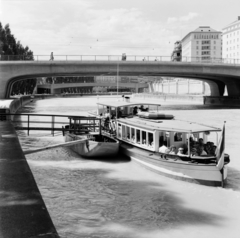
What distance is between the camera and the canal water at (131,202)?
34.5 feet

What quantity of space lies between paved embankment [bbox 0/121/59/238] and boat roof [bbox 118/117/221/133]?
7864mm

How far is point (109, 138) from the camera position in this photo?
2159 cm

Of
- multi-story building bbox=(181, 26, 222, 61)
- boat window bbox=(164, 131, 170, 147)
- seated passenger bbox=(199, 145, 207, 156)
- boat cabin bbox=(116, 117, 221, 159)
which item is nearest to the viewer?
seated passenger bbox=(199, 145, 207, 156)

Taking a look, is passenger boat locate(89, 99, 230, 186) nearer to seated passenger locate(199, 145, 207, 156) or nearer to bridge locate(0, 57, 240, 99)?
seated passenger locate(199, 145, 207, 156)

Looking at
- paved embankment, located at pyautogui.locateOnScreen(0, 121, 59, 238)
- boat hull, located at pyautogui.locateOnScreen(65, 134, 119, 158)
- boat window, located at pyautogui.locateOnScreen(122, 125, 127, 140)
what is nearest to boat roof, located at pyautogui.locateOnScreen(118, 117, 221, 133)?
boat window, located at pyautogui.locateOnScreen(122, 125, 127, 140)

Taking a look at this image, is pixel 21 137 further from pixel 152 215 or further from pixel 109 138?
pixel 152 215

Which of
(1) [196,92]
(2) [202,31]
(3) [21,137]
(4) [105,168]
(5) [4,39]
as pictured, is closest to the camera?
(4) [105,168]

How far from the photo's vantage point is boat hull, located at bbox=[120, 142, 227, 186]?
1452cm

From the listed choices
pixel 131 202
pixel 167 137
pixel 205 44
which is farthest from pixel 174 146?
pixel 205 44

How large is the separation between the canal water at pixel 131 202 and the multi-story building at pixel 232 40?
115895 millimetres

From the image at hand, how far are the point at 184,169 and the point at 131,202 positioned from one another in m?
3.33

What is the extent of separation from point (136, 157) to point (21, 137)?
12726mm

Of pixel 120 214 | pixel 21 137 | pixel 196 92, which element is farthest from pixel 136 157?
pixel 196 92

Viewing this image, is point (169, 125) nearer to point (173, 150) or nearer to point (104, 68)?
point (173, 150)
